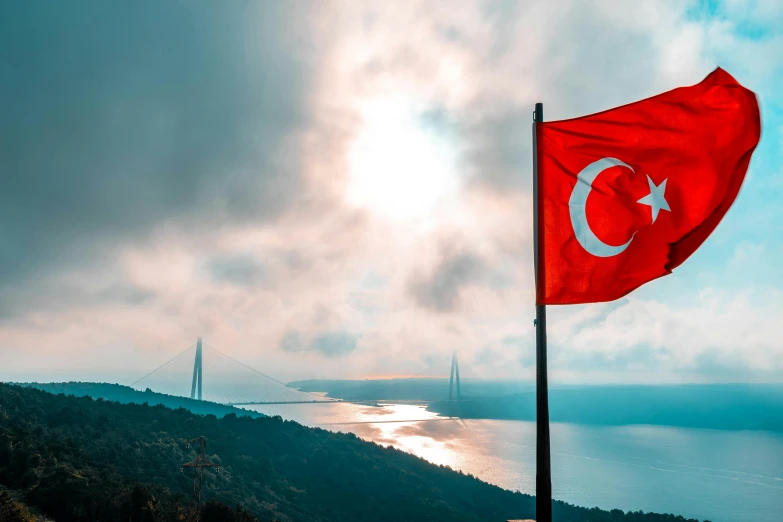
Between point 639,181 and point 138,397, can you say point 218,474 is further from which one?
point 138,397

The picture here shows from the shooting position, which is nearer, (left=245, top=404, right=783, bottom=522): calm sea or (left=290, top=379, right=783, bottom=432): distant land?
(left=245, top=404, right=783, bottom=522): calm sea

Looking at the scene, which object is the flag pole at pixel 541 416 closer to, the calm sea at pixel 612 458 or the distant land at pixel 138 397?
the calm sea at pixel 612 458

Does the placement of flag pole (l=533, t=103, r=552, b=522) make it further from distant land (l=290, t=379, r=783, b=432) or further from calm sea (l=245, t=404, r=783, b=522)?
Result: distant land (l=290, t=379, r=783, b=432)

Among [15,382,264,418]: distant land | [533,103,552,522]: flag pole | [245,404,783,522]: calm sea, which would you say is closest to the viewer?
[533,103,552,522]: flag pole

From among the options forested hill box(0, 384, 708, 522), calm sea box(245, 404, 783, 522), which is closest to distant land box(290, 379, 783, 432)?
calm sea box(245, 404, 783, 522)

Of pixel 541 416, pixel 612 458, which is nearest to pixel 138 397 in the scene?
pixel 612 458

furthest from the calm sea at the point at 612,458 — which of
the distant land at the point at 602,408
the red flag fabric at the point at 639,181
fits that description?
the red flag fabric at the point at 639,181

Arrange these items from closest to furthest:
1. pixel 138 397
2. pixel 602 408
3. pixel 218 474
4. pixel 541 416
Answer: pixel 541 416
pixel 218 474
pixel 138 397
pixel 602 408
